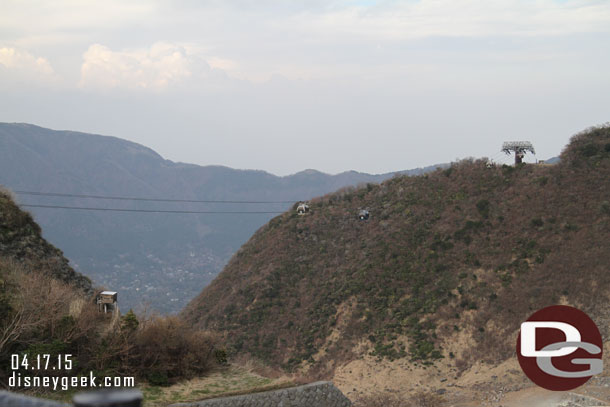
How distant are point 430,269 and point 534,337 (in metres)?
10.6

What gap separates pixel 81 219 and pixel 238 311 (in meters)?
174

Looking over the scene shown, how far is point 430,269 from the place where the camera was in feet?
112

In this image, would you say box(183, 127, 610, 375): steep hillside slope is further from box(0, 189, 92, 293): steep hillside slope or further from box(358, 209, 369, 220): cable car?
box(0, 189, 92, 293): steep hillside slope

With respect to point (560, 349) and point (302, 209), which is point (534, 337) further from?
point (302, 209)

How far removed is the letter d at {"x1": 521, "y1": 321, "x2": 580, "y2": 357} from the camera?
21.8m

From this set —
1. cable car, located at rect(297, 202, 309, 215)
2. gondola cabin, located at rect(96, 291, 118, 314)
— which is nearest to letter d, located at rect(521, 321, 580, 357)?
gondola cabin, located at rect(96, 291, 118, 314)

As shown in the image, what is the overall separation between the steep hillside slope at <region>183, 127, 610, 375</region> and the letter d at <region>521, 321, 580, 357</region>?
1559mm

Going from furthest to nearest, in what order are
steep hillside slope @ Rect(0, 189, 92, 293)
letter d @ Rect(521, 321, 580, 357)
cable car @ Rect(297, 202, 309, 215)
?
cable car @ Rect(297, 202, 309, 215), letter d @ Rect(521, 321, 580, 357), steep hillside slope @ Rect(0, 189, 92, 293)

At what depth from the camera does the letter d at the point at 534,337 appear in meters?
21.8

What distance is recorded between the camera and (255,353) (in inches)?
1299

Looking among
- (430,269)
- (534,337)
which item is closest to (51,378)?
(534,337)

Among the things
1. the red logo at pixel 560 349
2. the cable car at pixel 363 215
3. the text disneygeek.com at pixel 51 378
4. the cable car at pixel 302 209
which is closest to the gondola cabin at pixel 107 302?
the text disneygeek.com at pixel 51 378

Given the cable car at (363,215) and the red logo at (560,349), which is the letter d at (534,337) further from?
the cable car at (363,215)

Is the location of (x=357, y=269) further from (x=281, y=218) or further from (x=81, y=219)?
(x=81, y=219)
